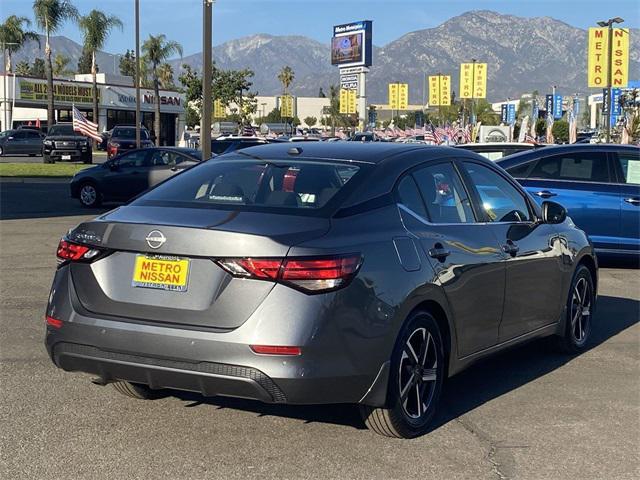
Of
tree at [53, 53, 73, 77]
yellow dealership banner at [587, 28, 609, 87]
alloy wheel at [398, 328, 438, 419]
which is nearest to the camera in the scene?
alloy wheel at [398, 328, 438, 419]

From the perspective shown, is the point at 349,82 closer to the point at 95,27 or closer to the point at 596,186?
the point at 95,27

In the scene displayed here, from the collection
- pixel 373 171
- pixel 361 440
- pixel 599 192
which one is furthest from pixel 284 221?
pixel 599 192

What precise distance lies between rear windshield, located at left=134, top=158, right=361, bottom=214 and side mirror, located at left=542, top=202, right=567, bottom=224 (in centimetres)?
199

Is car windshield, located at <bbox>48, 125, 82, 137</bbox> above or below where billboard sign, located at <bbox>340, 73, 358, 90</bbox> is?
below

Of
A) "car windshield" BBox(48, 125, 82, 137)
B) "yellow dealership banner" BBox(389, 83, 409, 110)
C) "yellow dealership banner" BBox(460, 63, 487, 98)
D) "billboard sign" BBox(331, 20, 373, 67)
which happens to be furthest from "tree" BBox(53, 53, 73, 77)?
"car windshield" BBox(48, 125, 82, 137)

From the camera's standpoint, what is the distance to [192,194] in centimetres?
509

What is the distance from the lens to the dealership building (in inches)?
2343

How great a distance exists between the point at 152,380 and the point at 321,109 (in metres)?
180

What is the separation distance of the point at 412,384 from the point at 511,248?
1419 mm

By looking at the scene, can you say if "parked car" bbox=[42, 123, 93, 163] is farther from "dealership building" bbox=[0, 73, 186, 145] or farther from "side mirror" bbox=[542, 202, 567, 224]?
"side mirror" bbox=[542, 202, 567, 224]

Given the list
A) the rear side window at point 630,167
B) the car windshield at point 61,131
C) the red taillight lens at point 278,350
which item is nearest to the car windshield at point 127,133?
the car windshield at point 61,131

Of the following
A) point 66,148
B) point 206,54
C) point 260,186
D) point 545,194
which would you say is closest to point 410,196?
point 260,186

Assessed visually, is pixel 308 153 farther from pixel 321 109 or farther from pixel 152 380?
pixel 321 109

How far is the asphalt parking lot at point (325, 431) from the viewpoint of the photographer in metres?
4.39
